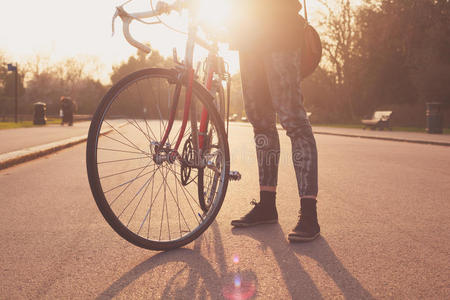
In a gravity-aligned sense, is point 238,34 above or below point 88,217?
above

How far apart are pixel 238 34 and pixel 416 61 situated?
2921 cm

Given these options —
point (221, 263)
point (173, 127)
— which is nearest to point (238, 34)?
point (173, 127)

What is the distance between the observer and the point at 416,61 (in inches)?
1137

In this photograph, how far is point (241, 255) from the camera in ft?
8.36

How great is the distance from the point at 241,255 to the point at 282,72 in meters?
1.23

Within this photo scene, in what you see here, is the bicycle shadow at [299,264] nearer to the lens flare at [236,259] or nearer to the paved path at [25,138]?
the lens flare at [236,259]

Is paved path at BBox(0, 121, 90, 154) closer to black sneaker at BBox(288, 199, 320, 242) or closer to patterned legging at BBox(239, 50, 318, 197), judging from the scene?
patterned legging at BBox(239, 50, 318, 197)

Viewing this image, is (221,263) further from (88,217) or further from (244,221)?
(88,217)

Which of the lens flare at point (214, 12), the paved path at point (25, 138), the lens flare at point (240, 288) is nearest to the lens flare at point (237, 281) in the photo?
the lens flare at point (240, 288)

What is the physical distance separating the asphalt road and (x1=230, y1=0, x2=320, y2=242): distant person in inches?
12.7

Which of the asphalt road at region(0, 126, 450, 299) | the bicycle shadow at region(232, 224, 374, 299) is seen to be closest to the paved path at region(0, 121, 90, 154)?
the asphalt road at region(0, 126, 450, 299)

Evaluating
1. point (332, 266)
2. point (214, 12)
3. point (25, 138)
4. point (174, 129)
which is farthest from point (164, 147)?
point (25, 138)

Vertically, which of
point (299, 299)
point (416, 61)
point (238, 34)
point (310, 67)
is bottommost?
point (299, 299)

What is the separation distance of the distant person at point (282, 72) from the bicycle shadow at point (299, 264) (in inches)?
3.7
